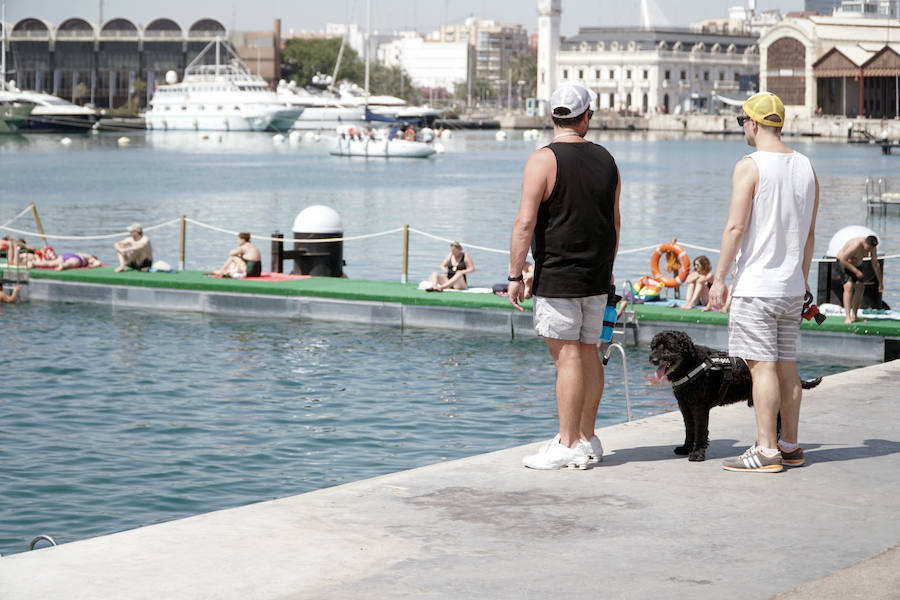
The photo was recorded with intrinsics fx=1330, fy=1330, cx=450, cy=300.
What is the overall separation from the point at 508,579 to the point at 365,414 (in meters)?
8.92

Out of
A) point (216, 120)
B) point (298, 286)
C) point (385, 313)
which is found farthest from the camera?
point (216, 120)

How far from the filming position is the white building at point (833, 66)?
142 m

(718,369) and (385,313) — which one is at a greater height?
(718,369)

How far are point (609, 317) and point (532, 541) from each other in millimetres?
2023

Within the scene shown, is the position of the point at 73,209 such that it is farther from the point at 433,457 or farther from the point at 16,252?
the point at 433,457

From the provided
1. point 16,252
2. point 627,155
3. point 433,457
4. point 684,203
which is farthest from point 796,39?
point 433,457

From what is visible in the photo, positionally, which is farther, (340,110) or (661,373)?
(340,110)

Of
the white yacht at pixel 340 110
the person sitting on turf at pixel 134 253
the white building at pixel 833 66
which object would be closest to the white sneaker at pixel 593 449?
the person sitting on turf at pixel 134 253

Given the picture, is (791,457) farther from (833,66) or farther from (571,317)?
(833,66)

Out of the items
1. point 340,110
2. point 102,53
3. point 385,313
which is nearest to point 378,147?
point 340,110

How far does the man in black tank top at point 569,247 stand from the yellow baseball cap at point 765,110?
0.83m

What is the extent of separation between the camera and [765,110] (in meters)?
7.42

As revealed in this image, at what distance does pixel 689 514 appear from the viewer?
21.4 feet

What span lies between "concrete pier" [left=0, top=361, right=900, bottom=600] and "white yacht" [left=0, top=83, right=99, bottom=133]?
142 m
